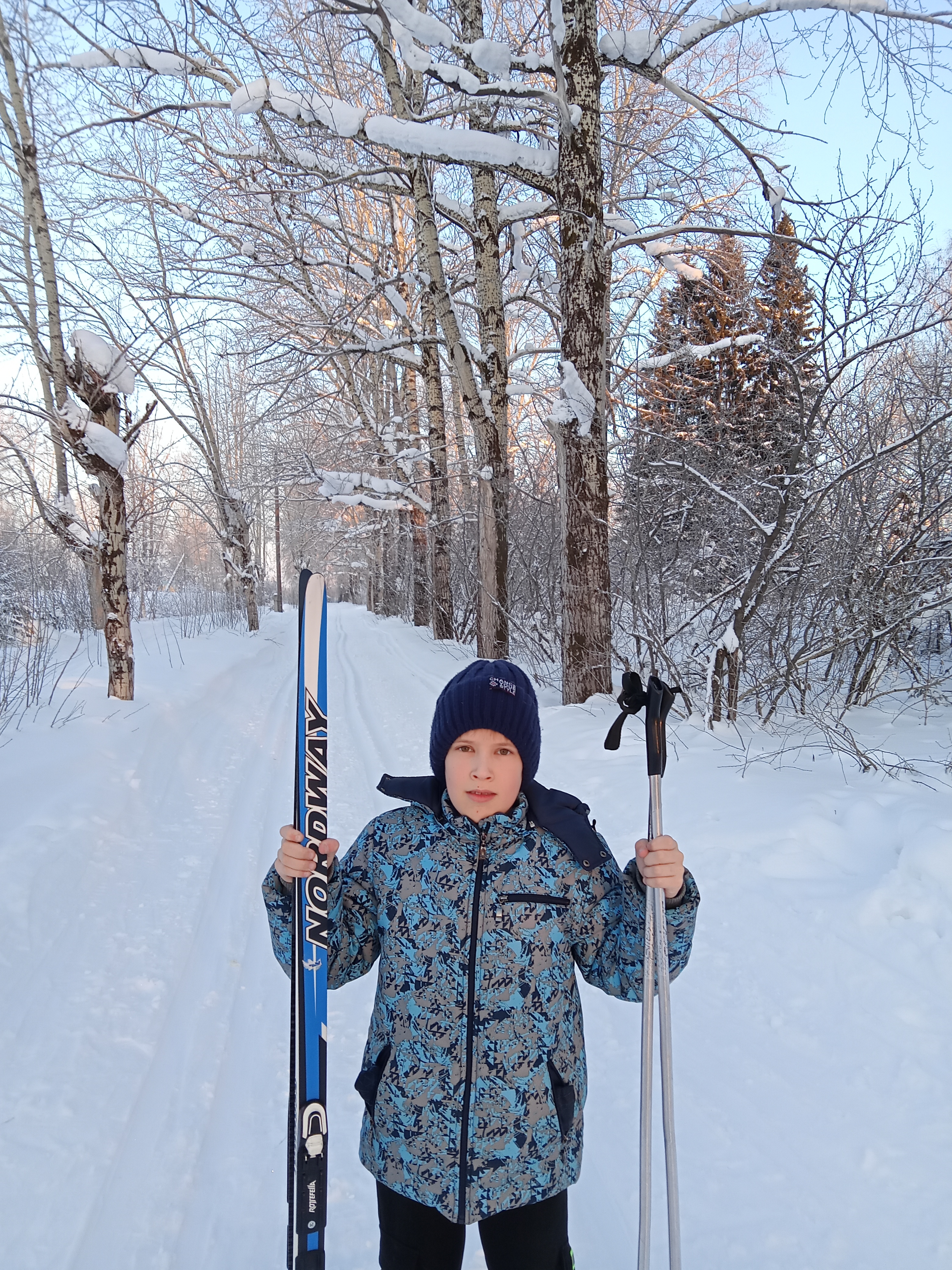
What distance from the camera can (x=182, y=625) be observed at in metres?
15.0

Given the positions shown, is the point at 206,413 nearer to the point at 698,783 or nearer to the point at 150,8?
the point at 150,8

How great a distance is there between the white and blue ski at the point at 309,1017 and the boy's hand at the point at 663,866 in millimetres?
234

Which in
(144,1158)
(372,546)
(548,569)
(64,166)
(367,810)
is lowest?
(144,1158)

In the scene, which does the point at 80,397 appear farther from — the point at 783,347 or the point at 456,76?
the point at 783,347

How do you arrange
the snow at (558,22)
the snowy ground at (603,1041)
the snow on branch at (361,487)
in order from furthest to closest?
the snow on branch at (361,487) → the snow at (558,22) → the snowy ground at (603,1041)

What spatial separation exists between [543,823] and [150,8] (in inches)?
307

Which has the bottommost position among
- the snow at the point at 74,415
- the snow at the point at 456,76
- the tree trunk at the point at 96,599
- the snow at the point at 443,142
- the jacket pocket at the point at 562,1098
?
the jacket pocket at the point at 562,1098

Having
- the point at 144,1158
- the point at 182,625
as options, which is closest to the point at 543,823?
the point at 144,1158

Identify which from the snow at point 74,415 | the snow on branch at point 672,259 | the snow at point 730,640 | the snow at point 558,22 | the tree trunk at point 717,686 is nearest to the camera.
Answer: the snow at point 730,640

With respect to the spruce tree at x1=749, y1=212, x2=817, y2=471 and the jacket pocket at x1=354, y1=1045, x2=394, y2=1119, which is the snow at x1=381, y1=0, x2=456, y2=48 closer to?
the spruce tree at x1=749, y1=212, x2=817, y2=471

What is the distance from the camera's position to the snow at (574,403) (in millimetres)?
6191

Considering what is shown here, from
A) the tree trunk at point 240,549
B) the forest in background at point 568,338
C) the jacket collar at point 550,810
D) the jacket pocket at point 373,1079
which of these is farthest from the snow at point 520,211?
the tree trunk at point 240,549

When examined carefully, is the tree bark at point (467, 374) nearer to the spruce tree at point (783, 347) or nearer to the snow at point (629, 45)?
the snow at point (629, 45)

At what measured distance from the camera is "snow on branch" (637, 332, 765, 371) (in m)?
6.74
